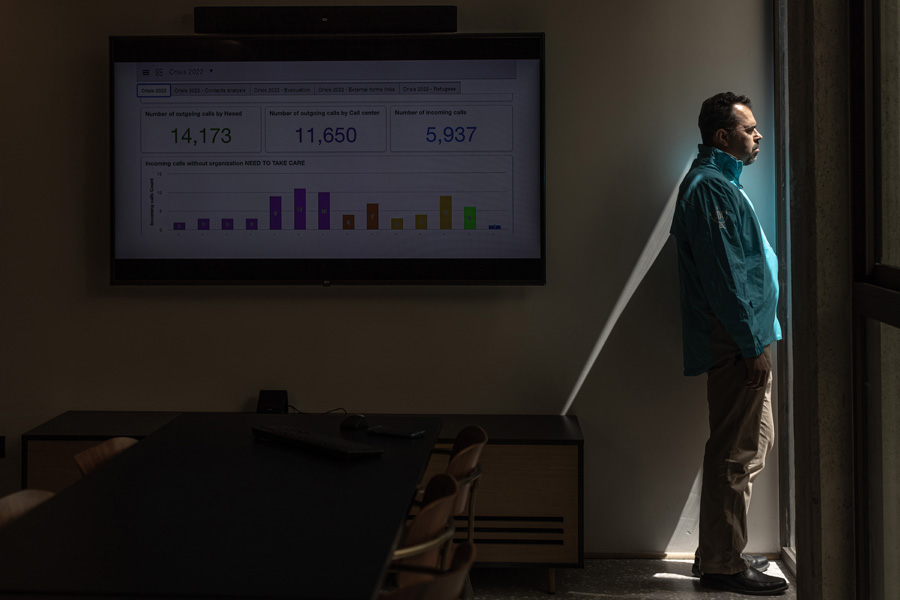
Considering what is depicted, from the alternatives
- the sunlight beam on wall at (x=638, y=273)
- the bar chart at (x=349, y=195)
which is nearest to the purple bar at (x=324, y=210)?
the bar chart at (x=349, y=195)

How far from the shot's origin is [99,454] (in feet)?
8.55

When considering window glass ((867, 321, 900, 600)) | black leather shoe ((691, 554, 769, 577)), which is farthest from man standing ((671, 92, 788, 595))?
window glass ((867, 321, 900, 600))

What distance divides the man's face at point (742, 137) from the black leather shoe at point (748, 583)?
5.91ft

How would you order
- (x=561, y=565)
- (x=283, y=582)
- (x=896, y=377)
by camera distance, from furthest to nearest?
(x=561, y=565)
(x=896, y=377)
(x=283, y=582)

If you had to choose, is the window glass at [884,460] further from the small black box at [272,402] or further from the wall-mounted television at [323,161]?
the small black box at [272,402]

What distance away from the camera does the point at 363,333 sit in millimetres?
3990

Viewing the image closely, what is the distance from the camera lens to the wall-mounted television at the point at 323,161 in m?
3.87

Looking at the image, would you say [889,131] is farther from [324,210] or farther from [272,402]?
[272,402]

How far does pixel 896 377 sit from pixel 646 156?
1745 mm

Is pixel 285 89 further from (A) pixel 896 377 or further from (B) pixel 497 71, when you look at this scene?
(A) pixel 896 377

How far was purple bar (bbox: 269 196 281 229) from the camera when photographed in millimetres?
3912

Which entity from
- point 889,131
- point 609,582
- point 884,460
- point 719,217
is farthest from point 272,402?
point 889,131

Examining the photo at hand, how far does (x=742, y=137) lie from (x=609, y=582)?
6.63 ft

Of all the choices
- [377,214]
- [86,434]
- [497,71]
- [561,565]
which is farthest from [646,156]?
[86,434]
